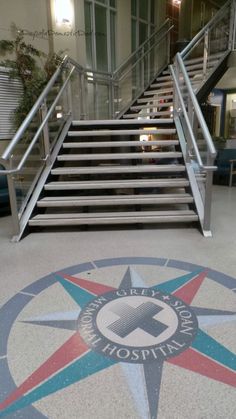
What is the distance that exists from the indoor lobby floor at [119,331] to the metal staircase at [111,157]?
65 cm

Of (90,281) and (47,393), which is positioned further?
(90,281)

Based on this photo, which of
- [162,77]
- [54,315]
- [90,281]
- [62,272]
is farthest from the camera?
[162,77]

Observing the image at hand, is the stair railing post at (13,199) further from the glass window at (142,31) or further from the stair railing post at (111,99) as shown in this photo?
the glass window at (142,31)

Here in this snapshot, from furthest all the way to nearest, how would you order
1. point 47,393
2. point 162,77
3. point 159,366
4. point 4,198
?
1. point 162,77
2. point 4,198
3. point 159,366
4. point 47,393

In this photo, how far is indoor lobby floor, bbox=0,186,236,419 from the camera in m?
1.35

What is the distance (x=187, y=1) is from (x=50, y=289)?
37.0ft

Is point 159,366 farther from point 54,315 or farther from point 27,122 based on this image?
point 27,122

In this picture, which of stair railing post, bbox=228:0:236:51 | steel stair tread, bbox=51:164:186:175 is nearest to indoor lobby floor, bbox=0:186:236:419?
steel stair tread, bbox=51:164:186:175

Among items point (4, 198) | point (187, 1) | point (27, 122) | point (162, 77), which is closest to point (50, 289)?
point (27, 122)

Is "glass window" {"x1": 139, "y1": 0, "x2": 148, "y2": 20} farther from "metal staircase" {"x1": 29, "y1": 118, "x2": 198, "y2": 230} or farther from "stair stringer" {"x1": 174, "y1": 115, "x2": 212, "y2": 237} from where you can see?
"stair stringer" {"x1": 174, "y1": 115, "x2": 212, "y2": 237}

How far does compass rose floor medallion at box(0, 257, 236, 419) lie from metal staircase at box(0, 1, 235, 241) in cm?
124

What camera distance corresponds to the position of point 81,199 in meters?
3.76

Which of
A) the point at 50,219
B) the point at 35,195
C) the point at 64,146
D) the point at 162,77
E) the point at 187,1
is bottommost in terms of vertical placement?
the point at 50,219

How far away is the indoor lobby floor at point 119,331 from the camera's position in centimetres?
135
